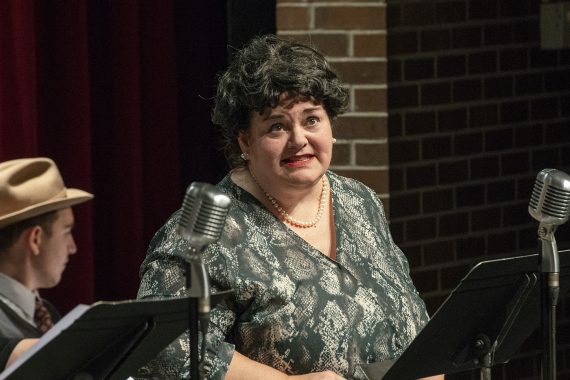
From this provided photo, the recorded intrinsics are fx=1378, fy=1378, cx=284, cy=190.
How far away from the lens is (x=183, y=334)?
3547 millimetres

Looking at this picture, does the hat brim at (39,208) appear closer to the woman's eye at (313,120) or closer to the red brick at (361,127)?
the woman's eye at (313,120)

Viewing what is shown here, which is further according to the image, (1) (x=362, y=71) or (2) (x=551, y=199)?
(1) (x=362, y=71)

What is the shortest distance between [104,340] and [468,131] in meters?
2.87

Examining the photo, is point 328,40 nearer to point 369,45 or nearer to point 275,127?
point 369,45

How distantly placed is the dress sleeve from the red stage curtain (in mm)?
1247

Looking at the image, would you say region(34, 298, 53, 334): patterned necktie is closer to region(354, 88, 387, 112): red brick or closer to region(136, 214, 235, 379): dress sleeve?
region(136, 214, 235, 379): dress sleeve

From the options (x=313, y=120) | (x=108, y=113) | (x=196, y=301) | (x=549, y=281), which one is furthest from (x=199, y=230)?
(x=108, y=113)

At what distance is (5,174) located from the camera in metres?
3.46

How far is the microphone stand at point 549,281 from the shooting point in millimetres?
3238

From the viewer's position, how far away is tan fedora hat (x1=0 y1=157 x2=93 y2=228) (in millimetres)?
3389

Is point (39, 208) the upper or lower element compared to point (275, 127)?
lower

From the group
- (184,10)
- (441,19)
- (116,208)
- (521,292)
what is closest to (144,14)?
(184,10)

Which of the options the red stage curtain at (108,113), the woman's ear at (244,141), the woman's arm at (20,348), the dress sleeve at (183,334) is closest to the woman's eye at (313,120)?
the woman's ear at (244,141)

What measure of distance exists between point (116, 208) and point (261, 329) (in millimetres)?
1523
